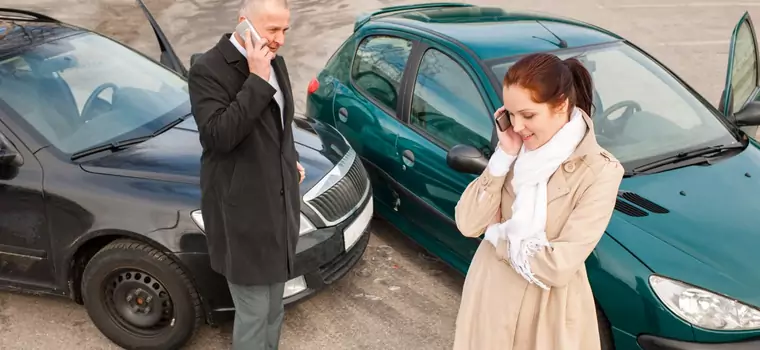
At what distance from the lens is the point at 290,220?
2.57m

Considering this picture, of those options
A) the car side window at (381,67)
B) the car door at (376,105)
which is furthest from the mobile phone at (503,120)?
the car side window at (381,67)

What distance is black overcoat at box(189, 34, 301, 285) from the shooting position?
222cm

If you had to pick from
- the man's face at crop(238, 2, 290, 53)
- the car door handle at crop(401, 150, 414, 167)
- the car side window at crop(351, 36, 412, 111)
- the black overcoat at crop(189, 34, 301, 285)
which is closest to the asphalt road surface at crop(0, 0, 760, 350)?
the car door handle at crop(401, 150, 414, 167)

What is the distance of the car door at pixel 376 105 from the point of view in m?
4.14

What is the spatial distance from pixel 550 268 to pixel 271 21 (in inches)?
47.0

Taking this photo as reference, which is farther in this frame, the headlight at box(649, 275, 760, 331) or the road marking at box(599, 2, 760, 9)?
the road marking at box(599, 2, 760, 9)

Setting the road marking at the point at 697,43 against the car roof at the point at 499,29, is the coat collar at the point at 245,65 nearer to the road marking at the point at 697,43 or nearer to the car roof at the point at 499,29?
the car roof at the point at 499,29

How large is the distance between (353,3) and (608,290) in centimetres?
1015

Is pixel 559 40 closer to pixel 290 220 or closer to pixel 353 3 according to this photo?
pixel 290 220

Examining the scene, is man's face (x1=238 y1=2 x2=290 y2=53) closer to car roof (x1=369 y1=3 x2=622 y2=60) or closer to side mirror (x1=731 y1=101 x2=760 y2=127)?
car roof (x1=369 y1=3 x2=622 y2=60)

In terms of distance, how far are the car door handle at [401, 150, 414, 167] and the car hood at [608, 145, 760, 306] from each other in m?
1.21

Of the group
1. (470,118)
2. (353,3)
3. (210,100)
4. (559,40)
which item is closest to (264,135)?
(210,100)

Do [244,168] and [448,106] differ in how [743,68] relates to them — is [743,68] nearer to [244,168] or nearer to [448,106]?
[448,106]

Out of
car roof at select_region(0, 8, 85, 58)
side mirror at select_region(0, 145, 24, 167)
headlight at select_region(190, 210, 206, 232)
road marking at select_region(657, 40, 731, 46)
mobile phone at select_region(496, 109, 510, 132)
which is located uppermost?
mobile phone at select_region(496, 109, 510, 132)
